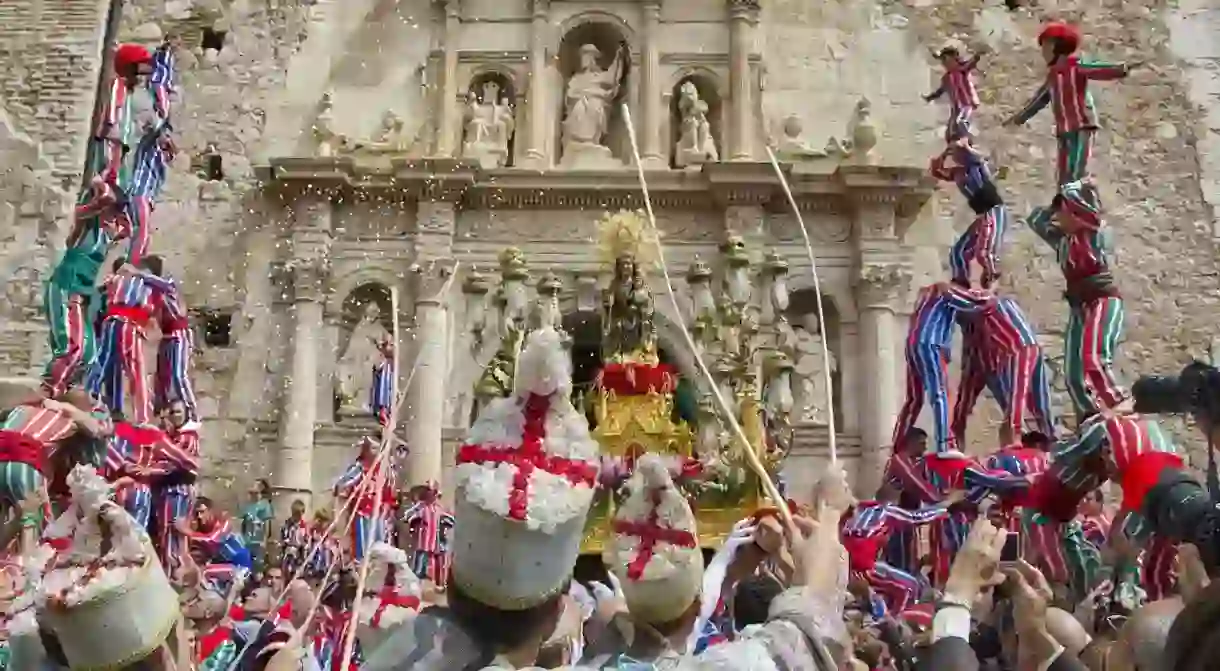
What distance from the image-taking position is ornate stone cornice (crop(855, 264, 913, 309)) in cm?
1096

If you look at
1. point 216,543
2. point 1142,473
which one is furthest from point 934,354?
point 216,543

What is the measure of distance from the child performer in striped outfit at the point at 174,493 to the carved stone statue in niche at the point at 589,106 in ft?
16.9

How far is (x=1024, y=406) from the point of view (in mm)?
6707

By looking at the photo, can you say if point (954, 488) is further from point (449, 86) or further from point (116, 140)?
point (449, 86)

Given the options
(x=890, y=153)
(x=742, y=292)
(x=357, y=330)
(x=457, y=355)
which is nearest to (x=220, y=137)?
(x=357, y=330)

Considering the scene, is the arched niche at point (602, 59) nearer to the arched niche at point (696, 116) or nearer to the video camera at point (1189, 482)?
the arched niche at point (696, 116)

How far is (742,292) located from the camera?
9531 millimetres

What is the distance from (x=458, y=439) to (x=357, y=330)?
5.01ft

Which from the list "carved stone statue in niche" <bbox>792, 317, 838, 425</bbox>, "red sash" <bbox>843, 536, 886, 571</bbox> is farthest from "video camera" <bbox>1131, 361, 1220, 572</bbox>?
"carved stone statue in niche" <bbox>792, 317, 838, 425</bbox>

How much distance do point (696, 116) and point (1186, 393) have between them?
860 centimetres

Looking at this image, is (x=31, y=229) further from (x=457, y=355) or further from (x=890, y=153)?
(x=890, y=153)

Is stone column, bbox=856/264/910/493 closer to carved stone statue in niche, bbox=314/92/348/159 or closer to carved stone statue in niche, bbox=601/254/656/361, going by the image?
carved stone statue in niche, bbox=601/254/656/361

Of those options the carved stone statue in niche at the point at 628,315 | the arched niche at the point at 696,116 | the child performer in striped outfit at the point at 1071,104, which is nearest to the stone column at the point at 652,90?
the arched niche at the point at 696,116

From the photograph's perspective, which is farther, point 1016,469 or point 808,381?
point 808,381
